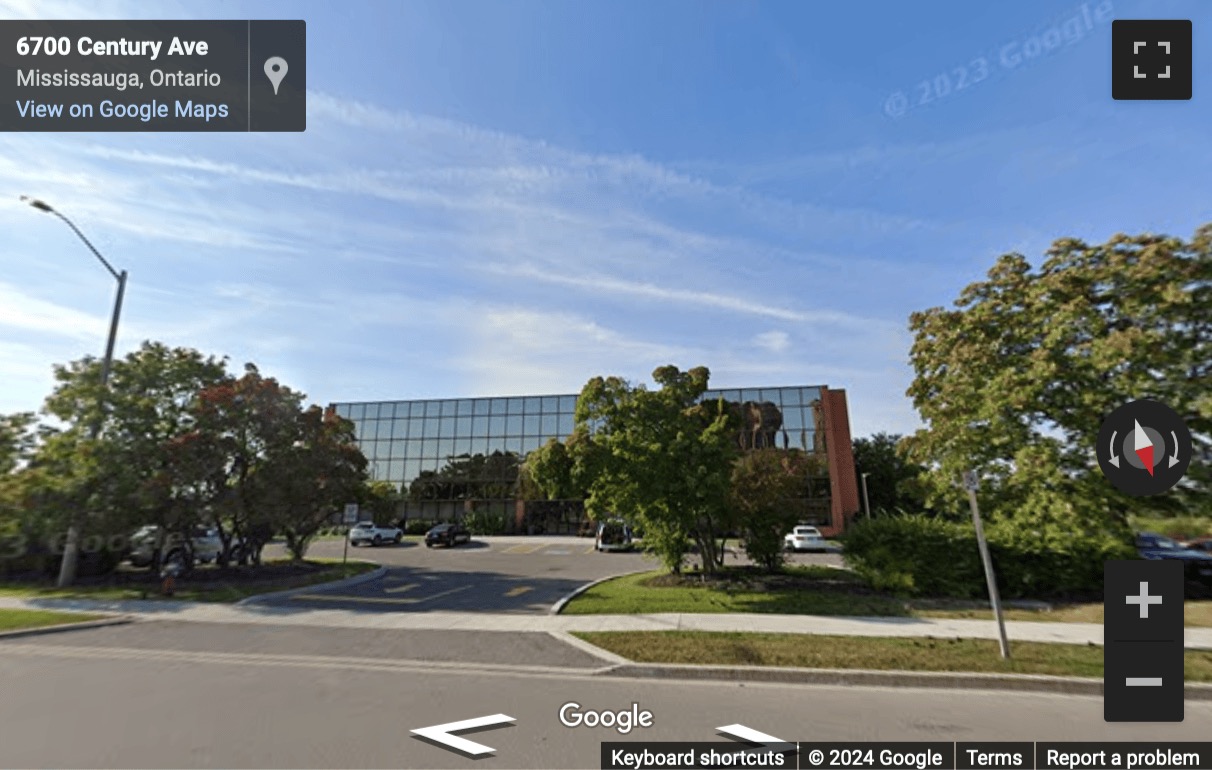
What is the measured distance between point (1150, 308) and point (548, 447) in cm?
1448

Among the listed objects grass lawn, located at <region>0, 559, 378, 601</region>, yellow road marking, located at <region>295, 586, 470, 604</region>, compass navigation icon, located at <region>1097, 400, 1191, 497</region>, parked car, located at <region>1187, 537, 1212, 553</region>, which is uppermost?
compass navigation icon, located at <region>1097, 400, 1191, 497</region>

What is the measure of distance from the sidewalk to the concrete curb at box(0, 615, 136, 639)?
504mm

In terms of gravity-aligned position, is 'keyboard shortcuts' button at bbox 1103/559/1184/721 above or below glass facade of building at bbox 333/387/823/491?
below

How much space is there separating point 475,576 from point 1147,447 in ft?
58.3

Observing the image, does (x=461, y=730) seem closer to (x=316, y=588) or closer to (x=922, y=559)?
(x=922, y=559)

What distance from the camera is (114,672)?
8.11 meters

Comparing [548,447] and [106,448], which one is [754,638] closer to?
[548,447]

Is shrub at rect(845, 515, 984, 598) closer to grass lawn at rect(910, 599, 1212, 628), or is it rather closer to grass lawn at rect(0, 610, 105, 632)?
grass lawn at rect(910, 599, 1212, 628)

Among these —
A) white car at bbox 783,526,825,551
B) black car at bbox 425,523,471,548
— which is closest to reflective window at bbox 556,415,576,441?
black car at bbox 425,523,471,548

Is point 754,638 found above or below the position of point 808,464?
below

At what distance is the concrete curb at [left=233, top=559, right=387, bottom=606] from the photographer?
46.5ft

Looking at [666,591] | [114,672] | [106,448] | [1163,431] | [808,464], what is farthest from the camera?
[808,464]

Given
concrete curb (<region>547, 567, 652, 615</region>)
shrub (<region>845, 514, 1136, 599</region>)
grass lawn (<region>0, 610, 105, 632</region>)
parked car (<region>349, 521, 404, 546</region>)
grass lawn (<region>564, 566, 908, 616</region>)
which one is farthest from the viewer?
parked car (<region>349, 521, 404, 546</region>)

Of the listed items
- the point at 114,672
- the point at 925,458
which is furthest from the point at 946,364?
the point at 114,672
